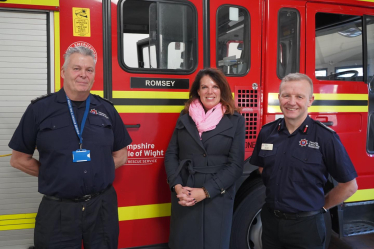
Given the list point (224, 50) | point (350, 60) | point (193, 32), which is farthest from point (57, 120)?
point (350, 60)

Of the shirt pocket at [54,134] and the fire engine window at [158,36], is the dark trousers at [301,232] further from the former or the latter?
the fire engine window at [158,36]

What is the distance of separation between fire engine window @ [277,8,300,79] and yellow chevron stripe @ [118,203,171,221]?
5.57ft

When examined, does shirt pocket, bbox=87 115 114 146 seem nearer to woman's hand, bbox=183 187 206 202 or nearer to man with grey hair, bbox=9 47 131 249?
man with grey hair, bbox=9 47 131 249

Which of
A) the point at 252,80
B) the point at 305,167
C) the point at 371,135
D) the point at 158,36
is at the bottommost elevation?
the point at 305,167

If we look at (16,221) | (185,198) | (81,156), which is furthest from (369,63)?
(16,221)

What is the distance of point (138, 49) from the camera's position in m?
2.70

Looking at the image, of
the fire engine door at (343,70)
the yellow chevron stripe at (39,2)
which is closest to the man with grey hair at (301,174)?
the fire engine door at (343,70)

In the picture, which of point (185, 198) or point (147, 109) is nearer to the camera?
point (185, 198)

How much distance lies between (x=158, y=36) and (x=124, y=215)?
63.5 inches

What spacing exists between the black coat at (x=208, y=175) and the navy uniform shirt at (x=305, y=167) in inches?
15.9

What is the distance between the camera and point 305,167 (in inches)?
72.4

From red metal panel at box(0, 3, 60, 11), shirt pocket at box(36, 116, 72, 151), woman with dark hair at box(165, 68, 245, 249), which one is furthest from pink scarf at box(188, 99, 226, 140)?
red metal panel at box(0, 3, 60, 11)

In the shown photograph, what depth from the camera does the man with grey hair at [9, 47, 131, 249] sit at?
189cm

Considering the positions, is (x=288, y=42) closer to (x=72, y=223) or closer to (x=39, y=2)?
(x=39, y=2)
